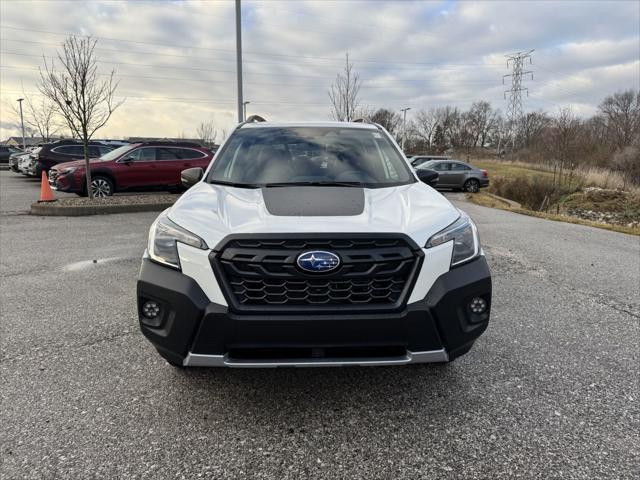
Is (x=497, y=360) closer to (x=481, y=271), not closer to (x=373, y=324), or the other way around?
(x=481, y=271)

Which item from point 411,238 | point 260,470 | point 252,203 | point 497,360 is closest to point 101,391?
point 260,470

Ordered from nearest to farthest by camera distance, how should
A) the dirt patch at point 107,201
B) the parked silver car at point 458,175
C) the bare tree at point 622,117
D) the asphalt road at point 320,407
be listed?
the asphalt road at point 320,407 < the dirt patch at point 107,201 < the parked silver car at point 458,175 < the bare tree at point 622,117

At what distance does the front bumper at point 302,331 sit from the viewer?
226 cm

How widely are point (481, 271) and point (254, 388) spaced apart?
1602 mm

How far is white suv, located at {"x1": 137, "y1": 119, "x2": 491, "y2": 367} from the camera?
2277 millimetres

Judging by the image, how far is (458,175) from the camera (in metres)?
22.3

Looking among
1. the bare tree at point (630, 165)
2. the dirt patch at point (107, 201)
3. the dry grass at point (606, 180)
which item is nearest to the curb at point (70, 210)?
the dirt patch at point (107, 201)

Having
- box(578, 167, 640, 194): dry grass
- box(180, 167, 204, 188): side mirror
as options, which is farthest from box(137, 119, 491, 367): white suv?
box(578, 167, 640, 194): dry grass

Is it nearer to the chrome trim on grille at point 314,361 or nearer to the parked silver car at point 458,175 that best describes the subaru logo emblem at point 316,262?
the chrome trim on grille at point 314,361

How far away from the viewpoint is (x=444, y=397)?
2.80 metres

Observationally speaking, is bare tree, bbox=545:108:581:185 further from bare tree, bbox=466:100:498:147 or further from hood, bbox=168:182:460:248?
bare tree, bbox=466:100:498:147

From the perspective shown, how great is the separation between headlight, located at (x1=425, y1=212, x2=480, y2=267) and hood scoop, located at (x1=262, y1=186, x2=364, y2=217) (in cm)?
47

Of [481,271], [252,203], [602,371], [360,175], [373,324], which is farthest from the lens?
[360,175]

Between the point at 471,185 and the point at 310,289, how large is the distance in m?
21.9
